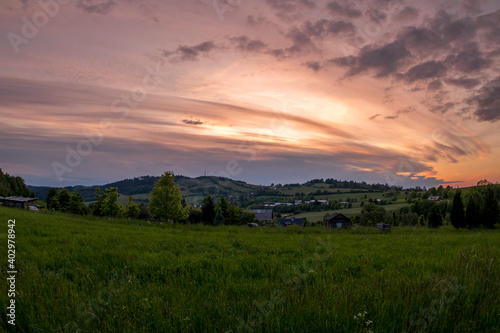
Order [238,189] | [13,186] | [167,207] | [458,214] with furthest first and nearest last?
[238,189] → [13,186] → [458,214] → [167,207]

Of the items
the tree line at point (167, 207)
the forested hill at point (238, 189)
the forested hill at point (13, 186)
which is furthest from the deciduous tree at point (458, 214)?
the forested hill at point (238, 189)

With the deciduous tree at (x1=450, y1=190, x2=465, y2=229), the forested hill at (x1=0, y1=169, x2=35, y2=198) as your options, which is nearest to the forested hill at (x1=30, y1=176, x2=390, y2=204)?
the forested hill at (x1=0, y1=169, x2=35, y2=198)

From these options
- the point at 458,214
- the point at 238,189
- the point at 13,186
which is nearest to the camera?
the point at 458,214

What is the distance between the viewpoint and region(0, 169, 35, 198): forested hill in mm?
83625

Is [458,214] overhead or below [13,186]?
below

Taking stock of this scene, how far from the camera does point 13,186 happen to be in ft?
311

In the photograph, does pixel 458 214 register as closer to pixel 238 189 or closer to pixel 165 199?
pixel 165 199

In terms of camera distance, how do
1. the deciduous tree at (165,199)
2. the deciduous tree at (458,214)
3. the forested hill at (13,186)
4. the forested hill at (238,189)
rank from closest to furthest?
the deciduous tree at (165,199)
the deciduous tree at (458,214)
the forested hill at (13,186)
the forested hill at (238,189)

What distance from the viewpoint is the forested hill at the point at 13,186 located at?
8362 cm

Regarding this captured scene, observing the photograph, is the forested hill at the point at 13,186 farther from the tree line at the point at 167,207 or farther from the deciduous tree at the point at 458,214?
the deciduous tree at the point at 458,214

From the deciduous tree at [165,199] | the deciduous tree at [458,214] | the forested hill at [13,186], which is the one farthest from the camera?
the forested hill at [13,186]

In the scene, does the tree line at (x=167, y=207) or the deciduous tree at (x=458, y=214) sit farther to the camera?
the deciduous tree at (x=458, y=214)

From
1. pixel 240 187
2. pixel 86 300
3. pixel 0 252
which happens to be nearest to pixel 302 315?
pixel 86 300

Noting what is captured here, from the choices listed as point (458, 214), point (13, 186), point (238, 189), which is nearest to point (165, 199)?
point (458, 214)
